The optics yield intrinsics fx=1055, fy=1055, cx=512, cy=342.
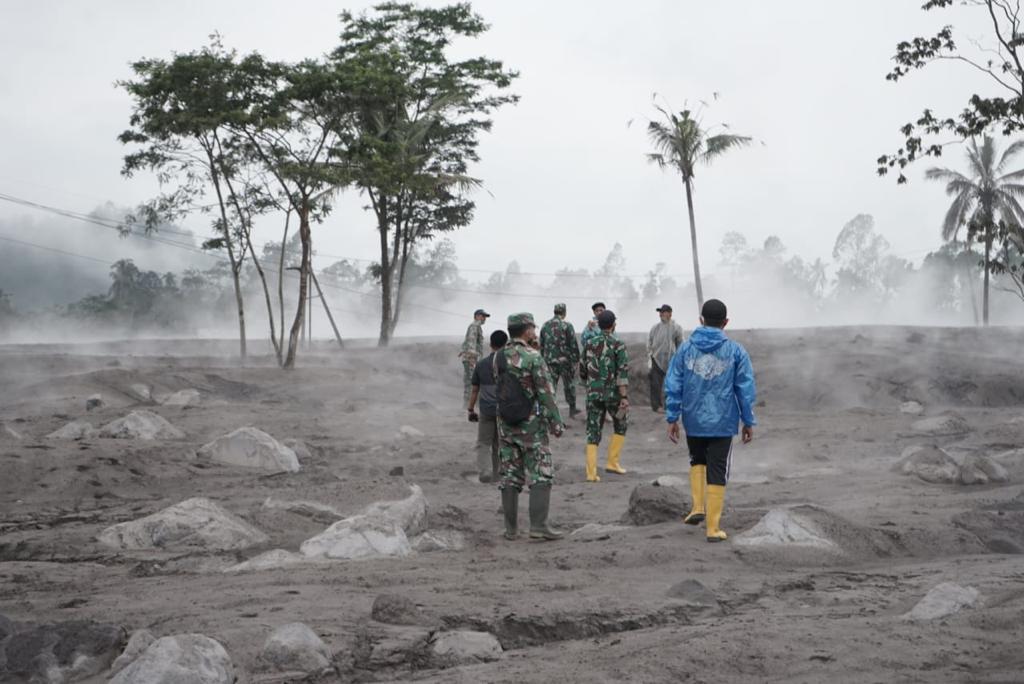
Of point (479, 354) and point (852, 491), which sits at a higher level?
point (479, 354)

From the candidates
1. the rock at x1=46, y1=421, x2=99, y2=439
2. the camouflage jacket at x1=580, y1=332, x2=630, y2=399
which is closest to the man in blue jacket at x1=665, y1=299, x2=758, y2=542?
the camouflage jacket at x1=580, y1=332, x2=630, y2=399

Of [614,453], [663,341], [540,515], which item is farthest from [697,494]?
[663,341]

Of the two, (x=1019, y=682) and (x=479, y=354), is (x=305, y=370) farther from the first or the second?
(x=1019, y=682)

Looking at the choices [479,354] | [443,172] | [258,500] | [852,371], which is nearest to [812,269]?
[443,172]

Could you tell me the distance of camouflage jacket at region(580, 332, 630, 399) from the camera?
11.8 meters

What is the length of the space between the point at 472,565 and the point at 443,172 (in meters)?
29.3

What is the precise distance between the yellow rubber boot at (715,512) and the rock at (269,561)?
9.88 feet

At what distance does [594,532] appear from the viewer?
8641 mm

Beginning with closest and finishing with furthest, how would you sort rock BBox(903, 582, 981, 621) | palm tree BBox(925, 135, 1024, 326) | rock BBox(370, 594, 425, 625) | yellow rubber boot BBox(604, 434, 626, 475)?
rock BBox(903, 582, 981, 621), rock BBox(370, 594, 425, 625), yellow rubber boot BBox(604, 434, 626, 475), palm tree BBox(925, 135, 1024, 326)

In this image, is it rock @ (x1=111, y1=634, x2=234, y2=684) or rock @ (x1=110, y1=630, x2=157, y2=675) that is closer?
rock @ (x1=111, y1=634, x2=234, y2=684)

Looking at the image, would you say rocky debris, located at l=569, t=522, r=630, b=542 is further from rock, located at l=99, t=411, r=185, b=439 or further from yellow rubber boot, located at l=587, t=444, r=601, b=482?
rock, located at l=99, t=411, r=185, b=439

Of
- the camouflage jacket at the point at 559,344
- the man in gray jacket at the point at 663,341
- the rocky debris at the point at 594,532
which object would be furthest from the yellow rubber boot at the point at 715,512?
the man in gray jacket at the point at 663,341

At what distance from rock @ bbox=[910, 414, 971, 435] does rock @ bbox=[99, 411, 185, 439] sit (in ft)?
36.1

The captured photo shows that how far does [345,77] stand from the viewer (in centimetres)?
2748
